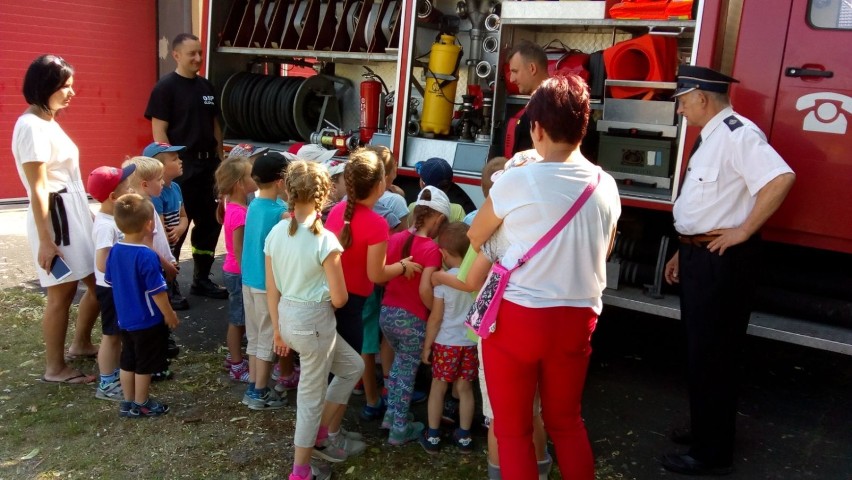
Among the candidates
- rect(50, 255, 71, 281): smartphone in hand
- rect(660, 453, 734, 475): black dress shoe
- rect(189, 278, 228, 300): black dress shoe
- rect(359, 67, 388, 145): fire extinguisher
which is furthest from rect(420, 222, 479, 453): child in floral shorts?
rect(189, 278, 228, 300): black dress shoe

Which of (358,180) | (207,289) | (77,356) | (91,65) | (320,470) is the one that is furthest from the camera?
(91,65)

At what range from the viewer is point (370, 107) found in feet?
19.5

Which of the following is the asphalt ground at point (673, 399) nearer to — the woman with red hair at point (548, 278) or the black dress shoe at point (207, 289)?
the black dress shoe at point (207, 289)

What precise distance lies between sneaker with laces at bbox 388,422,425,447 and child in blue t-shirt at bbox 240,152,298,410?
75 centimetres

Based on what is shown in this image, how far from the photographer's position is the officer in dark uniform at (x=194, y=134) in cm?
564

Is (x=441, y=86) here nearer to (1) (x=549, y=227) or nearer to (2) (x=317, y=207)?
(2) (x=317, y=207)

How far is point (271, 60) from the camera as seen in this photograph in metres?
7.04

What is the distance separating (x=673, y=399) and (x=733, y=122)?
186 cm

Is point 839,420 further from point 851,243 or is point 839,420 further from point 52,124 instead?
point 52,124


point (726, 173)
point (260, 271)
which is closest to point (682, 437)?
point (726, 173)

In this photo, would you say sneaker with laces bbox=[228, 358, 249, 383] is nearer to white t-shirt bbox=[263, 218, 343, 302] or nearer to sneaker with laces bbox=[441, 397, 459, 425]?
sneaker with laces bbox=[441, 397, 459, 425]

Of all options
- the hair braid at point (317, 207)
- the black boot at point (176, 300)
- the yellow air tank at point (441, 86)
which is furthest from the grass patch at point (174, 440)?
the yellow air tank at point (441, 86)

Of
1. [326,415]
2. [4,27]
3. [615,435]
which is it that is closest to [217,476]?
[326,415]

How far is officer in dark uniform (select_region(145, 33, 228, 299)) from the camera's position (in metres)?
5.64
